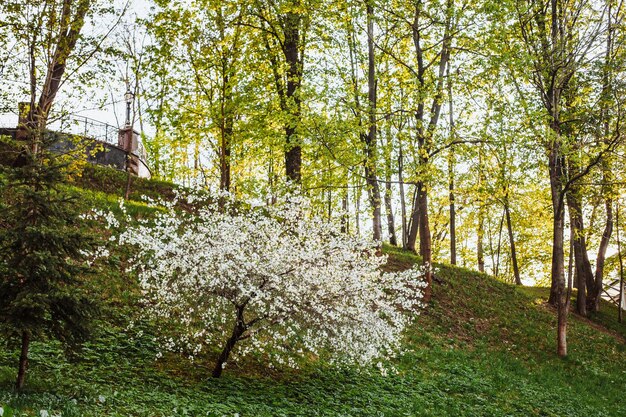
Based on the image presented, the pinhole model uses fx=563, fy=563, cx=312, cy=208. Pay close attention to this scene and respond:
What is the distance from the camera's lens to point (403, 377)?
1457 centimetres

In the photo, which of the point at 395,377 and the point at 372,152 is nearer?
the point at 395,377

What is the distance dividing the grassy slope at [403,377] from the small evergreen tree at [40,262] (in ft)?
Answer: 2.06

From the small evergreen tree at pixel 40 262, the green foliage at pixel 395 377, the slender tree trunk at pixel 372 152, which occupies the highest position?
the slender tree trunk at pixel 372 152

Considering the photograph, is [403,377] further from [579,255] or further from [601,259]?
[601,259]

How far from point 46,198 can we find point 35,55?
9202mm

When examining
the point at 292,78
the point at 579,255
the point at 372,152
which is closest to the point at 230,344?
the point at 372,152

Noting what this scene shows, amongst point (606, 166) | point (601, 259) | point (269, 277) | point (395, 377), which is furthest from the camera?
point (601, 259)

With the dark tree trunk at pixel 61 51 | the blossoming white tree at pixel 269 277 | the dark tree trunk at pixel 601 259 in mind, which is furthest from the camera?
the dark tree trunk at pixel 601 259

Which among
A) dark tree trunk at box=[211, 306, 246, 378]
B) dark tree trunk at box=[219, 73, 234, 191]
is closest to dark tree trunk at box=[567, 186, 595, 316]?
dark tree trunk at box=[219, 73, 234, 191]

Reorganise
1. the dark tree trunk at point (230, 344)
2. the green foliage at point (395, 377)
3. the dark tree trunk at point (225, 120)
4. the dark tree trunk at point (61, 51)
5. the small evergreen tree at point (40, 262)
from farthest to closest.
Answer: the dark tree trunk at point (225, 120)
the dark tree trunk at point (61, 51)
the dark tree trunk at point (230, 344)
the green foliage at point (395, 377)
the small evergreen tree at point (40, 262)

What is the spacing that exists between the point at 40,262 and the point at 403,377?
9798 millimetres

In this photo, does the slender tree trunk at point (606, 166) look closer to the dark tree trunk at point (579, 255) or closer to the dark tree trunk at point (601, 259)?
the dark tree trunk at point (601, 259)

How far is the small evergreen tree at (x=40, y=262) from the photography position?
7691 mm

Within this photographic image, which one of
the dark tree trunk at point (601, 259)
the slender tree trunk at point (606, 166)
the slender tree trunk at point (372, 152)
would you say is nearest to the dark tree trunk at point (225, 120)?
the slender tree trunk at point (372, 152)
